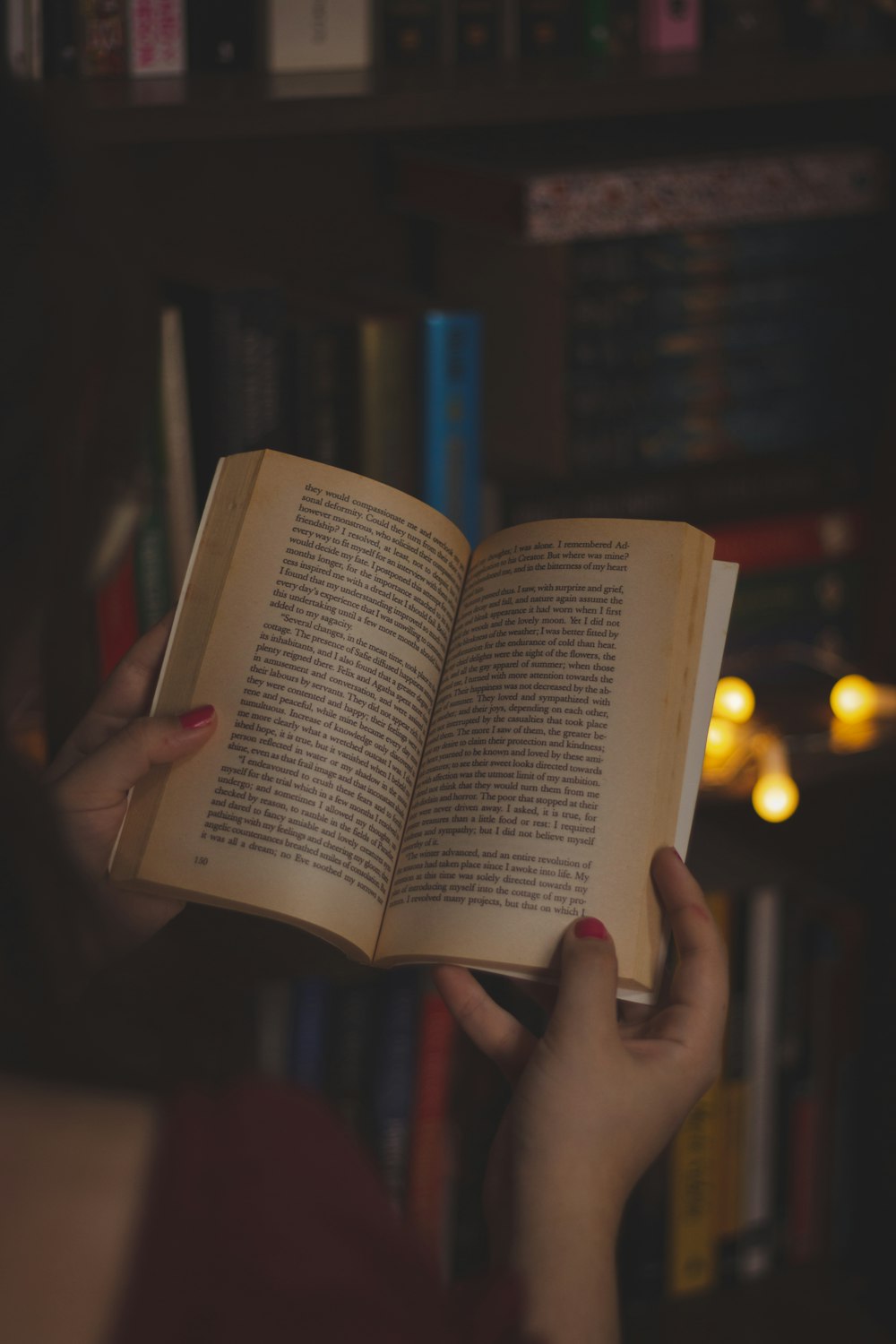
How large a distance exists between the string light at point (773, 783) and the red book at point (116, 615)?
1.72 feet

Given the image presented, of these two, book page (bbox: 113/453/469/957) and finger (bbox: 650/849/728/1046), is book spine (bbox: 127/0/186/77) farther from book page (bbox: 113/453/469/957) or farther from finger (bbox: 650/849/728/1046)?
finger (bbox: 650/849/728/1046)

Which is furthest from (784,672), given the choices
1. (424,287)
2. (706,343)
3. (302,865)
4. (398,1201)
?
(302,865)

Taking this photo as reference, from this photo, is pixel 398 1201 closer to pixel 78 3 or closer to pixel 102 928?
pixel 102 928

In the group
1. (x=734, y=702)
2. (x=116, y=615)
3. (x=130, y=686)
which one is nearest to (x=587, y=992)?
(x=130, y=686)

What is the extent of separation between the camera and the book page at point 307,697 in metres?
0.68

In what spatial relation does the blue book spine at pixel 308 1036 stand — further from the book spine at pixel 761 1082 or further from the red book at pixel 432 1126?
the book spine at pixel 761 1082

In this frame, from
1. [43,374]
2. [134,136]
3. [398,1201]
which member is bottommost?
[398,1201]

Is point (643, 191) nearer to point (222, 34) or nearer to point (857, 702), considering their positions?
point (222, 34)

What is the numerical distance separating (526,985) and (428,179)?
0.72 meters

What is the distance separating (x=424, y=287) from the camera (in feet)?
4.04

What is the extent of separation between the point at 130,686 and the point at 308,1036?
499mm

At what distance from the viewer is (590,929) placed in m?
0.63

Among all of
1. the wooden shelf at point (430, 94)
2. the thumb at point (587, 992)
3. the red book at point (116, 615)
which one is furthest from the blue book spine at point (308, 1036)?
the wooden shelf at point (430, 94)

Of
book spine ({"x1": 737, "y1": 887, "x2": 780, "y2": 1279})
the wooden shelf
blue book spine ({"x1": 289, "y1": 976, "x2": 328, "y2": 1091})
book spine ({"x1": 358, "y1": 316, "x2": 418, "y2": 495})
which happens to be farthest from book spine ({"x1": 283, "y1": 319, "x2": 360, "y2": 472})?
book spine ({"x1": 737, "y1": 887, "x2": 780, "y2": 1279})
